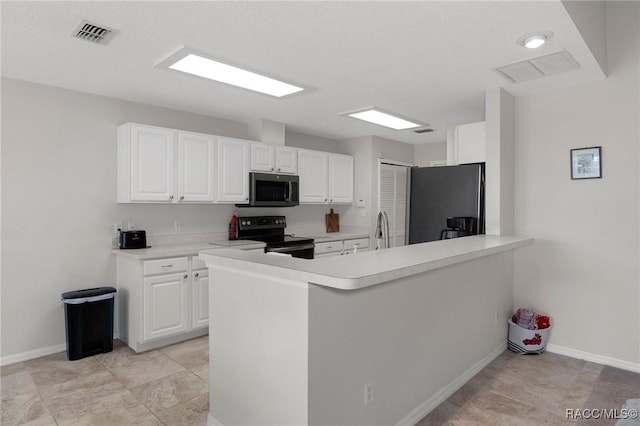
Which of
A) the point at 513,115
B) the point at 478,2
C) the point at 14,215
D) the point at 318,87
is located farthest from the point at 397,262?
the point at 14,215

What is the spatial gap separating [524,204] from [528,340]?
1.24 meters

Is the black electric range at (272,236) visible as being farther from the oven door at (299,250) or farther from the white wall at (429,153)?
the white wall at (429,153)

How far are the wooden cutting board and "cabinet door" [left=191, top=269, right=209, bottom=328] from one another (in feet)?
8.32

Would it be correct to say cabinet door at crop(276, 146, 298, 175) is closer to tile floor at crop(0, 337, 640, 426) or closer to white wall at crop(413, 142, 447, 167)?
tile floor at crop(0, 337, 640, 426)

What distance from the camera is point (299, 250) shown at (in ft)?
15.0

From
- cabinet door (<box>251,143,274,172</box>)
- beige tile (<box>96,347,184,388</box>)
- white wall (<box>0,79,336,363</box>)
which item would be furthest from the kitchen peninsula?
cabinet door (<box>251,143,274,172</box>)

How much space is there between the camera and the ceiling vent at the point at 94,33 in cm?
221

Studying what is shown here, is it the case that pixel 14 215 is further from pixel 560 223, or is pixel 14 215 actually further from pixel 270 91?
pixel 560 223

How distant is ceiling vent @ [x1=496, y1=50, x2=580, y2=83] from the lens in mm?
2652

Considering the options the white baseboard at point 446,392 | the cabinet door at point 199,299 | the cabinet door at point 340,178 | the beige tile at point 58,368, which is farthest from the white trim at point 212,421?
the cabinet door at point 340,178

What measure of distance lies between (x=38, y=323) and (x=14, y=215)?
963 millimetres

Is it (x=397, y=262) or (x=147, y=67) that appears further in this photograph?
(x=147, y=67)

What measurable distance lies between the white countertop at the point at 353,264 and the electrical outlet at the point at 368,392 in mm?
625

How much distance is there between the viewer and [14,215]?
3145 millimetres
